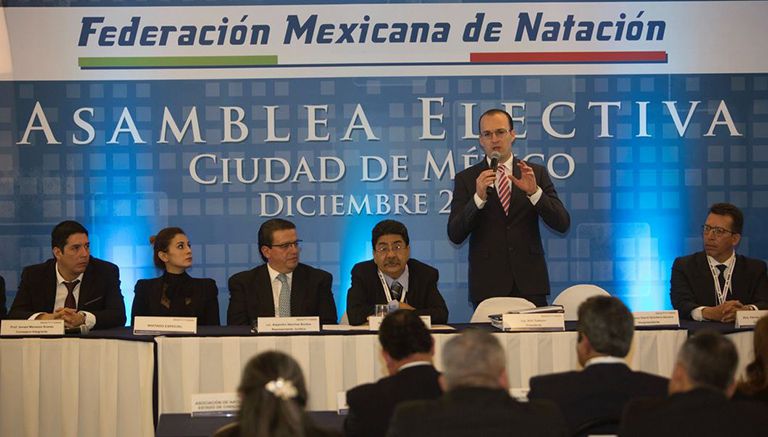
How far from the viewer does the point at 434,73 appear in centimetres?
727

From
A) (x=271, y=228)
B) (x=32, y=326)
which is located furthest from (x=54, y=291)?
(x=271, y=228)

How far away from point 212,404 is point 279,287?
212 cm

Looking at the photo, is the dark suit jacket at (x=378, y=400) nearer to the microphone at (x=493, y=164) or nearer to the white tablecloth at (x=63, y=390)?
the white tablecloth at (x=63, y=390)

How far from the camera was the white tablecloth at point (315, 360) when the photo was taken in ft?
15.7

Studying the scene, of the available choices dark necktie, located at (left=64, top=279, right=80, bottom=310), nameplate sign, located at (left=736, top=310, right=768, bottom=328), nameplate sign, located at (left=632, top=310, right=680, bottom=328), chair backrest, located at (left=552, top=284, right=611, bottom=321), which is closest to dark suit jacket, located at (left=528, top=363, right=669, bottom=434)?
nameplate sign, located at (left=632, top=310, right=680, bottom=328)

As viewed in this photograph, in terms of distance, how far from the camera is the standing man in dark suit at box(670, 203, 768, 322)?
18.3 feet

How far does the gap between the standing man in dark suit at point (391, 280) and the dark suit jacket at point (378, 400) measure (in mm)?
2242

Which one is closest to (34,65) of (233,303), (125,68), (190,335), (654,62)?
(125,68)

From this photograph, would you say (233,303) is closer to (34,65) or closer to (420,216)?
(420,216)

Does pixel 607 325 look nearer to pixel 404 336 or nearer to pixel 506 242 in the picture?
pixel 404 336

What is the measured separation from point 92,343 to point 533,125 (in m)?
3.58

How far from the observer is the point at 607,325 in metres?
3.18

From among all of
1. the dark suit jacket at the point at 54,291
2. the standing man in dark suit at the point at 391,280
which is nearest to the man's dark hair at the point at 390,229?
the standing man in dark suit at the point at 391,280

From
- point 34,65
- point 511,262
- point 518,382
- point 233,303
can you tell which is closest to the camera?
point 518,382
